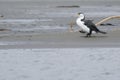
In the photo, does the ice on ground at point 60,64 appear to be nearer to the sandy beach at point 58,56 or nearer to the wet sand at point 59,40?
the sandy beach at point 58,56

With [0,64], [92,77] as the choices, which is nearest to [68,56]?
[0,64]

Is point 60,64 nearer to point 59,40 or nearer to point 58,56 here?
point 58,56

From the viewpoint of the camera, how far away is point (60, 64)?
1507cm

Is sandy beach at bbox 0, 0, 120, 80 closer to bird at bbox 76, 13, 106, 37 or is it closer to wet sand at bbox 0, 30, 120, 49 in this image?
wet sand at bbox 0, 30, 120, 49

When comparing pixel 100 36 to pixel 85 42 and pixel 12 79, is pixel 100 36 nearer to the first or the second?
pixel 85 42

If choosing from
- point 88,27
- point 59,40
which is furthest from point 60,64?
point 88,27

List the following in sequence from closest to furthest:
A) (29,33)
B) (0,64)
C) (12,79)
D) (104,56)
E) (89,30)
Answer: (12,79)
(0,64)
(104,56)
(89,30)
(29,33)

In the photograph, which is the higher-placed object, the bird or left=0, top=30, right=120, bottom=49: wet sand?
the bird

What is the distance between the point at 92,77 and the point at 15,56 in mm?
3621

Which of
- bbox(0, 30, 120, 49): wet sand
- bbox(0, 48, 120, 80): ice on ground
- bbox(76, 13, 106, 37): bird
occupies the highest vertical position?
bbox(0, 48, 120, 80): ice on ground

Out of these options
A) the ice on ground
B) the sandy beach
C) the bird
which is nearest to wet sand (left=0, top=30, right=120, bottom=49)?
the sandy beach

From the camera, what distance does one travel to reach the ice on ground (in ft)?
44.2

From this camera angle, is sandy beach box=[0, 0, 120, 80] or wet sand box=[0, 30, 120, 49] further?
wet sand box=[0, 30, 120, 49]

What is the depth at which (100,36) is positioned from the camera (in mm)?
20266
